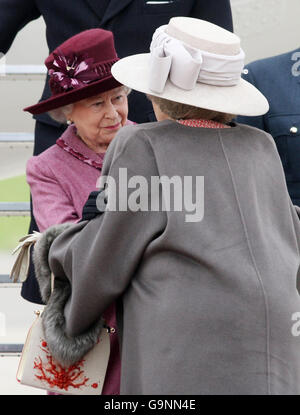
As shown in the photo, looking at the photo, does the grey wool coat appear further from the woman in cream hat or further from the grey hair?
the grey hair

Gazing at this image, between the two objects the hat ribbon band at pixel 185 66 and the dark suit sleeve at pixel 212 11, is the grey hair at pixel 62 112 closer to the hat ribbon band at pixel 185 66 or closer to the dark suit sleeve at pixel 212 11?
the hat ribbon band at pixel 185 66

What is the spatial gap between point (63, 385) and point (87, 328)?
0.18 m

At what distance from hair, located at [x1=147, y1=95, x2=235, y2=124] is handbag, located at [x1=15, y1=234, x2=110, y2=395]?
1.94ft

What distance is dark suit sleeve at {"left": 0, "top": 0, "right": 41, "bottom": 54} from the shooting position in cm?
368

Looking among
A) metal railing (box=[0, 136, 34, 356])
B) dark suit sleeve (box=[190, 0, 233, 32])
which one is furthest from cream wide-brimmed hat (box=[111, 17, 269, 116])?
metal railing (box=[0, 136, 34, 356])

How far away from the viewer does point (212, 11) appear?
360 cm

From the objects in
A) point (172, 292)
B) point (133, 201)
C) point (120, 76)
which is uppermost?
point (120, 76)

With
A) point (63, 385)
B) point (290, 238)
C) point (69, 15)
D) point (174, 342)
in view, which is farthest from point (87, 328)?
point (69, 15)

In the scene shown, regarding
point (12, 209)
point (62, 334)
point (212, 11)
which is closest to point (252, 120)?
point (212, 11)

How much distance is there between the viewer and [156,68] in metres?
2.52

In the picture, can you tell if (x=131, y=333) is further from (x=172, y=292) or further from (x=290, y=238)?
(x=290, y=238)

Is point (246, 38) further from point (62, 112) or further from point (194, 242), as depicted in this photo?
point (194, 242)
